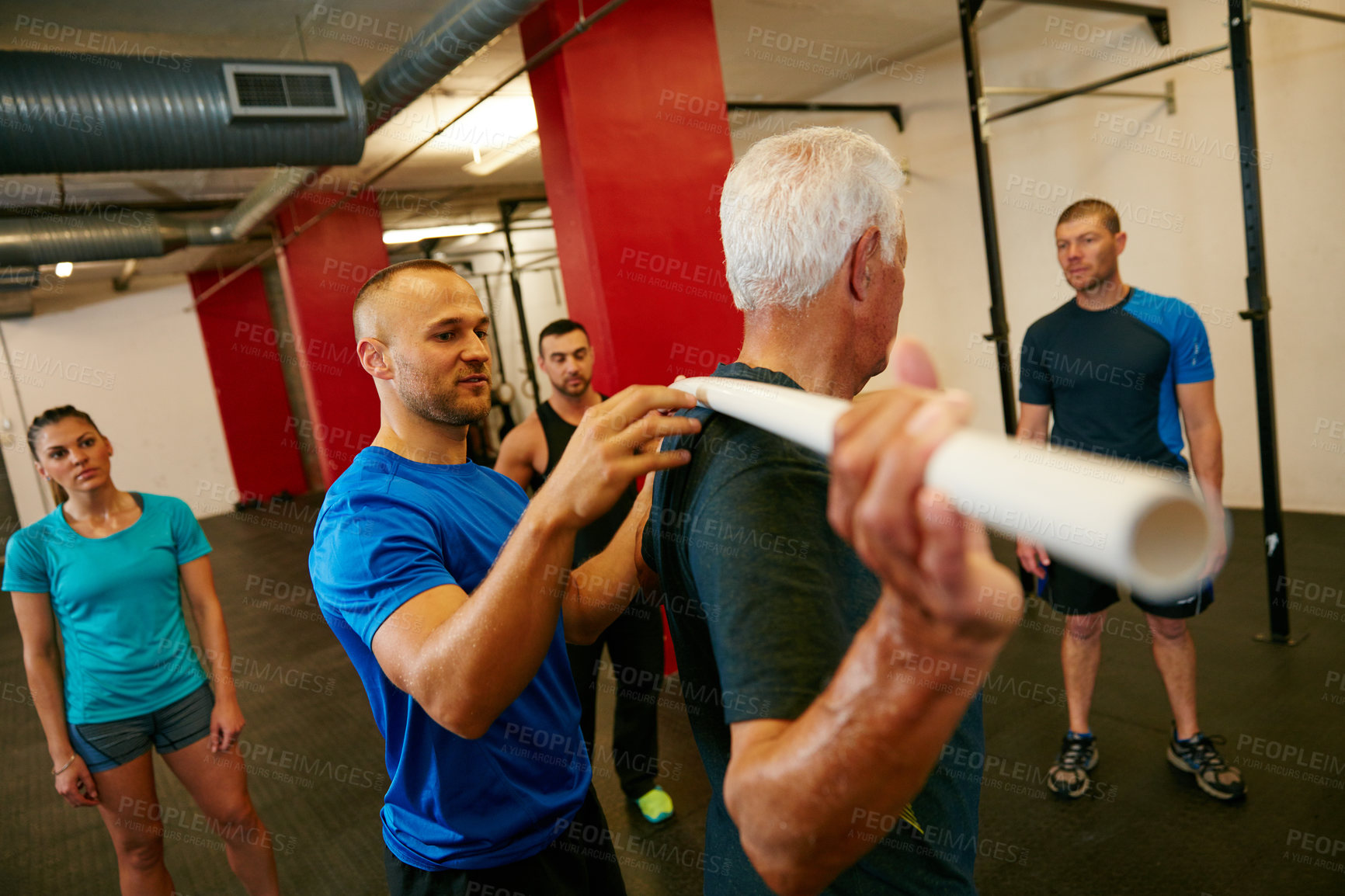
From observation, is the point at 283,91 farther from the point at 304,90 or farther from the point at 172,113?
the point at 172,113

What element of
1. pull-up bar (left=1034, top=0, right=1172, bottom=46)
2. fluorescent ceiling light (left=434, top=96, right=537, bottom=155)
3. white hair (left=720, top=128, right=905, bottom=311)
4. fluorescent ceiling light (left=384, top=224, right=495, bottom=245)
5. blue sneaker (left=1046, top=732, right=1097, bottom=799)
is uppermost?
fluorescent ceiling light (left=434, top=96, right=537, bottom=155)

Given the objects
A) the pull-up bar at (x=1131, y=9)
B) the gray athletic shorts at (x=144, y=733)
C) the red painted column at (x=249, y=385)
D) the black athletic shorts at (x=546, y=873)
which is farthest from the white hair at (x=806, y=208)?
the red painted column at (x=249, y=385)

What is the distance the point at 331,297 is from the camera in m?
7.07

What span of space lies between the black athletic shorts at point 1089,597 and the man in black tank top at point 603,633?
1.38 meters

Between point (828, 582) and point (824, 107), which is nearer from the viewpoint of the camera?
point (828, 582)

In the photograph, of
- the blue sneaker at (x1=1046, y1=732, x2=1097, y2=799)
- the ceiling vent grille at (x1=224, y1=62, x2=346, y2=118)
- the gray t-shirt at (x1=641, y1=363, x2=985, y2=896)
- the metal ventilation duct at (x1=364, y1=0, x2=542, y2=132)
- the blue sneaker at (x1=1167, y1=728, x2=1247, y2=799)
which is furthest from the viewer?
the ceiling vent grille at (x1=224, y1=62, x2=346, y2=118)

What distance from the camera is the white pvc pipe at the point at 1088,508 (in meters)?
0.42

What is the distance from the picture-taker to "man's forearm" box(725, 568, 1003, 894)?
0.60 meters

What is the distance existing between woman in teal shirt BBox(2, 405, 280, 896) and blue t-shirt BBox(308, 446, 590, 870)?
1.16 m

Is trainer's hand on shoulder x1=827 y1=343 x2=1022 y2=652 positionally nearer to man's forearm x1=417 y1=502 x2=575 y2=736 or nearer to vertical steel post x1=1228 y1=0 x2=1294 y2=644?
man's forearm x1=417 y1=502 x2=575 y2=736

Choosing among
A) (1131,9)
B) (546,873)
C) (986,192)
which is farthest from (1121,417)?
(1131,9)

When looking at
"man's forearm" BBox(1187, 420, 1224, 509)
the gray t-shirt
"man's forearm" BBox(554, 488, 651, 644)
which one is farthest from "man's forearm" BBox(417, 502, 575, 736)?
"man's forearm" BBox(1187, 420, 1224, 509)

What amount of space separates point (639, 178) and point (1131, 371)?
207 centimetres

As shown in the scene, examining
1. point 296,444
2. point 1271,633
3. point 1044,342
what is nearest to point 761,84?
point 1044,342
